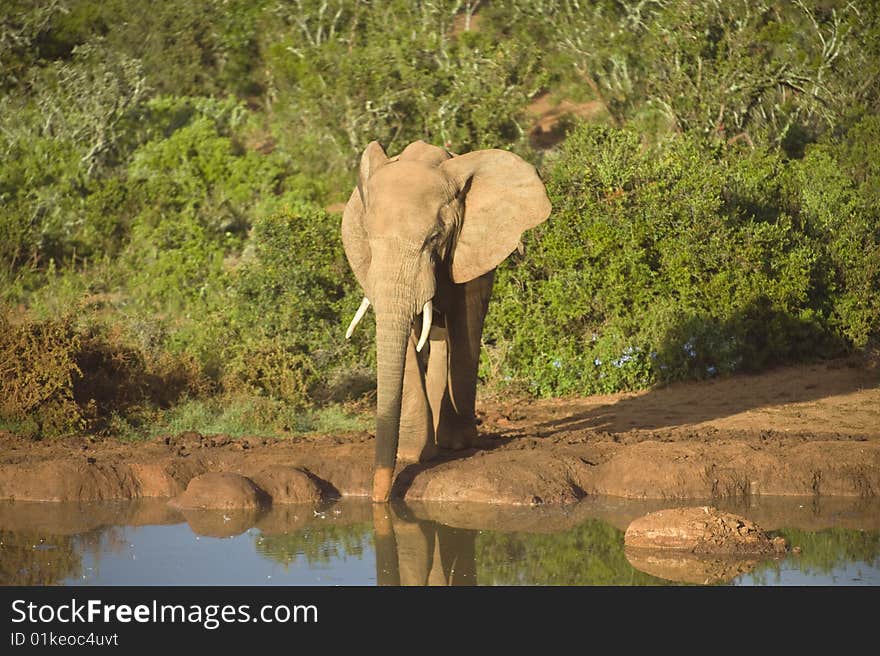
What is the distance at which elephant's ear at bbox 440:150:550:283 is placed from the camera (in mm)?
8648

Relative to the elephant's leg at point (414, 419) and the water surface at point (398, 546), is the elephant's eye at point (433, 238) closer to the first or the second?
the elephant's leg at point (414, 419)

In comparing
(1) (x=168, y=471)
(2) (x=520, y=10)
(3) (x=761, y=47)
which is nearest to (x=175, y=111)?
(2) (x=520, y=10)

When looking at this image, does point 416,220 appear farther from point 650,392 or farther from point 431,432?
point 650,392

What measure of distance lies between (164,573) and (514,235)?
10.6 ft

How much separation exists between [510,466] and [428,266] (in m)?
1.41

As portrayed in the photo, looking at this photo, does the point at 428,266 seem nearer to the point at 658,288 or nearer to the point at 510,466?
the point at 510,466

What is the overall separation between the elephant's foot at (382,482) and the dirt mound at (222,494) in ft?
2.28

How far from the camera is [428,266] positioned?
813 centimetres

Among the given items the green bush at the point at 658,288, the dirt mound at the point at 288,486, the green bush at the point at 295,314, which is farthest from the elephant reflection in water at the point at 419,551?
the green bush at the point at 658,288

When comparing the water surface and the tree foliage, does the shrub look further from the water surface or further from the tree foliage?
the water surface

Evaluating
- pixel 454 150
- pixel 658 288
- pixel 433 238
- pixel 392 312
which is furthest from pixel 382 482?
pixel 454 150

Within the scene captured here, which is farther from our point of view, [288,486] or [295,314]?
[295,314]

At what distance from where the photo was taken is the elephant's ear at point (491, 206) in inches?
340

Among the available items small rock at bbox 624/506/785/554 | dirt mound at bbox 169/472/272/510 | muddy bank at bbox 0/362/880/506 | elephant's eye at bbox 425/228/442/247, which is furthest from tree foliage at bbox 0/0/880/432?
small rock at bbox 624/506/785/554
